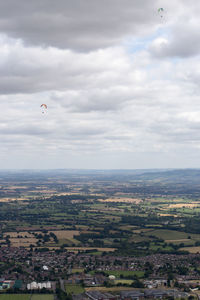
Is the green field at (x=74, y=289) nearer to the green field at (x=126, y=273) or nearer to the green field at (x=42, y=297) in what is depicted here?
the green field at (x=42, y=297)

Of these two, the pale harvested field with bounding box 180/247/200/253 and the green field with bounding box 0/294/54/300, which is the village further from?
the pale harvested field with bounding box 180/247/200/253

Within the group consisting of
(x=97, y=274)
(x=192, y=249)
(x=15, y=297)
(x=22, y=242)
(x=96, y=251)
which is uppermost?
(x=22, y=242)

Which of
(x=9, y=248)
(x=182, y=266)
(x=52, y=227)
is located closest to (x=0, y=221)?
(x=52, y=227)

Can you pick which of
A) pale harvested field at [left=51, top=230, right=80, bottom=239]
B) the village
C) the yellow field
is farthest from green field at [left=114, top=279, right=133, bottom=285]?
pale harvested field at [left=51, top=230, right=80, bottom=239]

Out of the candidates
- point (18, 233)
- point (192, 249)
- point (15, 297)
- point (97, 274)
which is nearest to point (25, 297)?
point (15, 297)

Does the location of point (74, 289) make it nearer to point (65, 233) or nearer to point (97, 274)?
point (97, 274)

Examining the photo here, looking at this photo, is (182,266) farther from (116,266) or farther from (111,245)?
(111,245)

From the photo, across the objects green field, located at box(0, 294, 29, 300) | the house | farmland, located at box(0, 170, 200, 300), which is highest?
farmland, located at box(0, 170, 200, 300)
